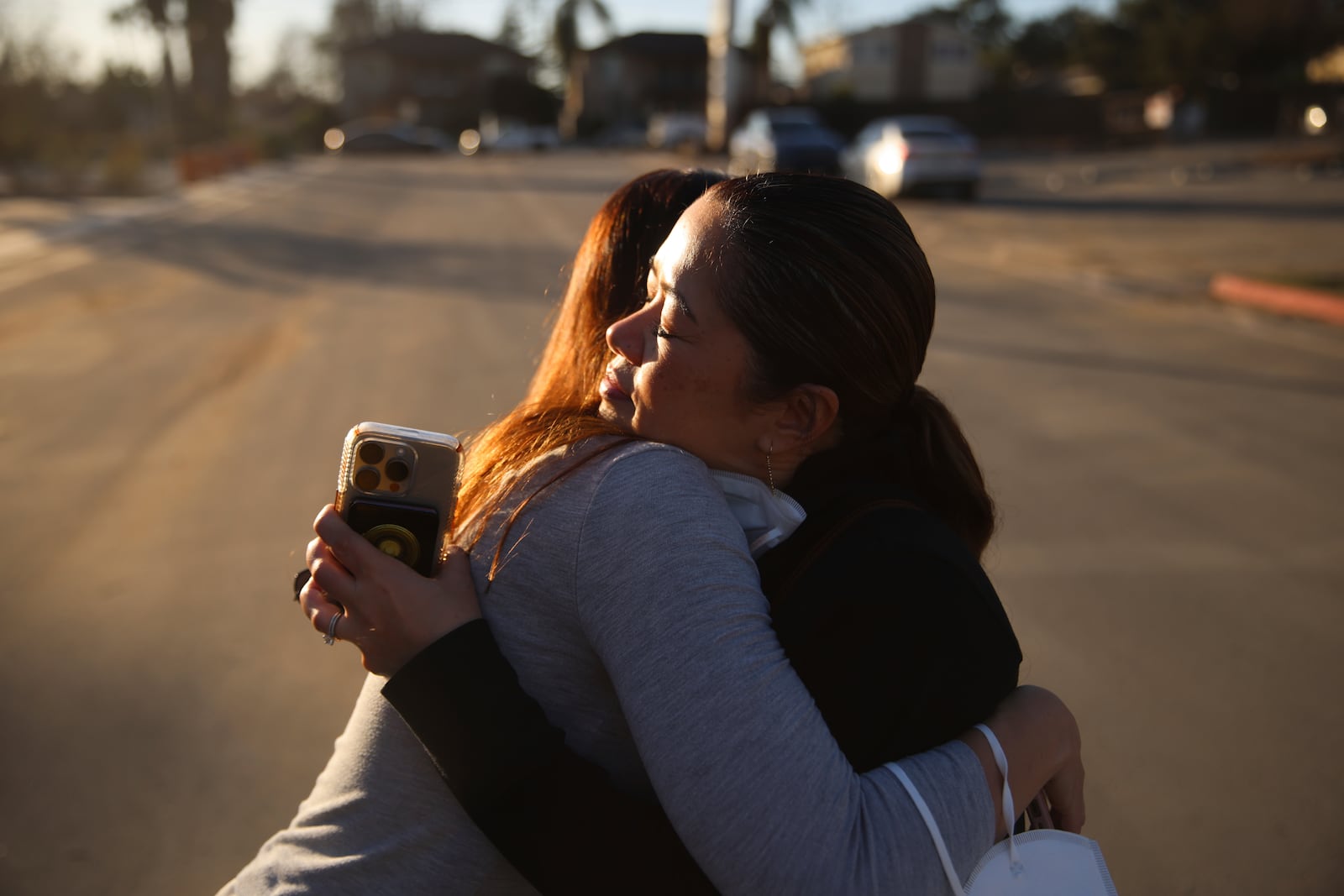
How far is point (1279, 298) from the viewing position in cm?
1059

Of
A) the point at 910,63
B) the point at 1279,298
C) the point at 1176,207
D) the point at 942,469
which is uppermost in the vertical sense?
the point at 910,63

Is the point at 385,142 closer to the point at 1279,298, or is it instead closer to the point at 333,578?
the point at 1279,298

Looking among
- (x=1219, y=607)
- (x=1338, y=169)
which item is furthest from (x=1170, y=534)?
(x=1338, y=169)

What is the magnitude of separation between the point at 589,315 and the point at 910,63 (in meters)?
77.6

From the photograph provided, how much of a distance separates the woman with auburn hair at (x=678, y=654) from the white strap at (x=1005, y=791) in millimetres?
15

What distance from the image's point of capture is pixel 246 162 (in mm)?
39531

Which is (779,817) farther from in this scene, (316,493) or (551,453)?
(316,493)

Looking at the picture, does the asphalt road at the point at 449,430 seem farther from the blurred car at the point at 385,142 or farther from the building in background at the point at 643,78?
the building in background at the point at 643,78

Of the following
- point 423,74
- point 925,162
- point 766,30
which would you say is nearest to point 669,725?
point 925,162

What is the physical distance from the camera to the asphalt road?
311 centimetres

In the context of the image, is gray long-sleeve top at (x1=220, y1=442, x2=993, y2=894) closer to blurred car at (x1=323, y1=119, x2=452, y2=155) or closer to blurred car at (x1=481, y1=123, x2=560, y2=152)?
blurred car at (x1=323, y1=119, x2=452, y2=155)

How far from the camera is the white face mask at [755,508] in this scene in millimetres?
1359

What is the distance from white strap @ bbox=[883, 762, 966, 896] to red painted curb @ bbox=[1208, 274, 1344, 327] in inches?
402

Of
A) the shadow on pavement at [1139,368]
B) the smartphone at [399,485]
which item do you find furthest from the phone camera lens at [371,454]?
the shadow on pavement at [1139,368]
